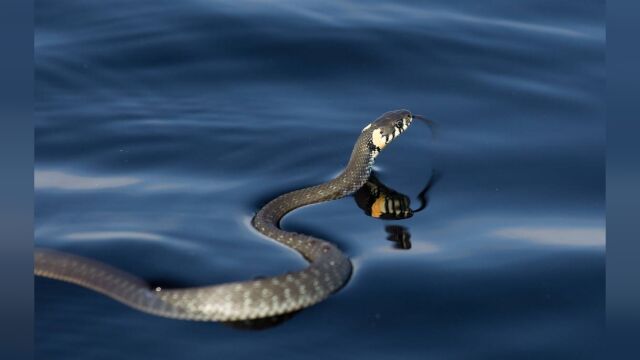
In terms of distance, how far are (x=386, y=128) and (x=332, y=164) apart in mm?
854

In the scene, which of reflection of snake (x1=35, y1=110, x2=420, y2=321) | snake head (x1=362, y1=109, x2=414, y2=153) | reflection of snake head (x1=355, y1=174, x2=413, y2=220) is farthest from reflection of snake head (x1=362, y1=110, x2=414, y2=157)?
reflection of snake (x1=35, y1=110, x2=420, y2=321)

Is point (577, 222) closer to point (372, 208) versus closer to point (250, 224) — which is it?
point (372, 208)

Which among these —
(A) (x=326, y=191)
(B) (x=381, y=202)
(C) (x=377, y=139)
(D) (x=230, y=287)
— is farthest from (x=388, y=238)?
(D) (x=230, y=287)

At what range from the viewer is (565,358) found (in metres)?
9.68

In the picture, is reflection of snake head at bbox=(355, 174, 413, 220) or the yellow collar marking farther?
the yellow collar marking

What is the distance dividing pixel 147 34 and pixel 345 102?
349 cm

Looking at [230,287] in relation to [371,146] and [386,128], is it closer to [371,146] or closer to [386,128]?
[371,146]

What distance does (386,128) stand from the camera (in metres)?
14.2

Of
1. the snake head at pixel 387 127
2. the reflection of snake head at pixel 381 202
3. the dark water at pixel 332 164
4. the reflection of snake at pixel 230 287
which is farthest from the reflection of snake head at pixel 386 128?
the reflection of snake at pixel 230 287

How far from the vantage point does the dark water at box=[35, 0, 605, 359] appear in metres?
9.98

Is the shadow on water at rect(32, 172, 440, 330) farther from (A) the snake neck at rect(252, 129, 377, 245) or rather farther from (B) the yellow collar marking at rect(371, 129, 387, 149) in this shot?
(B) the yellow collar marking at rect(371, 129, 387, 149)

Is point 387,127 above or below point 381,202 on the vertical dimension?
above

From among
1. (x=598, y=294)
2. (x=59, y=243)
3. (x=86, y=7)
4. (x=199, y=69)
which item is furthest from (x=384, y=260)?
(x=86, y=7)

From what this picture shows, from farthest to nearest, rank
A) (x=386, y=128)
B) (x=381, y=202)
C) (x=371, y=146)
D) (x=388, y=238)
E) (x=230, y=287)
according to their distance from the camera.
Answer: (x=386, y=128) → (x=371, y=146) → (x=381, y=202) → (x=388, y=238) → (x=230, y=287)
